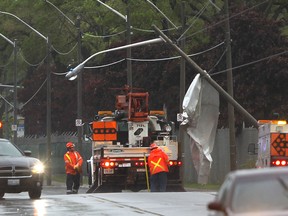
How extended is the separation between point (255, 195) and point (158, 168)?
2104 cm

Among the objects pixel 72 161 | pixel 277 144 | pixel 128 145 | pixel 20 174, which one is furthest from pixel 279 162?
pixel 72 161

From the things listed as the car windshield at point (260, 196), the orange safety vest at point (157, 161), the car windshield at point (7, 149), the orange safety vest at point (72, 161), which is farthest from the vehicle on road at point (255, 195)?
the orange safety vest at point (72, 161)

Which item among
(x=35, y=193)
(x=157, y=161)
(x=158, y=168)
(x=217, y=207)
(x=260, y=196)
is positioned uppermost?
(x=157, y=161)

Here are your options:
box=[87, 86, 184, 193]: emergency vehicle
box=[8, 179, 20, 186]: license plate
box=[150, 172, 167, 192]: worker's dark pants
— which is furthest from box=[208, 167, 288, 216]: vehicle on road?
box=[87, 86, 184, 193]: emergency vehicle

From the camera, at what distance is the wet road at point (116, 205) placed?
20922 mm

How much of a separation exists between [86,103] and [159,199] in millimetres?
39921

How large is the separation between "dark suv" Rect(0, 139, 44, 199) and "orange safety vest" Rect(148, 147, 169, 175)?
4.37 meters

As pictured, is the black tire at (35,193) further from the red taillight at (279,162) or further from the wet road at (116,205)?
the red taillight at (279,162)

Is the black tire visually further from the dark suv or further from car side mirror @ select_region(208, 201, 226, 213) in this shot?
car side mirror @ select_region(208, 201, 226, 213)

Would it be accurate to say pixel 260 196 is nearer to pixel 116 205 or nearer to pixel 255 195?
pixel 255 195

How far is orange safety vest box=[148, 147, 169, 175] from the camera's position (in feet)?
101

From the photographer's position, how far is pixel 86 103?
212ft

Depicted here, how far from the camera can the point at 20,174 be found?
27.1m

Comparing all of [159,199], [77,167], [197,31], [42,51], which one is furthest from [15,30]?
[159,199]
